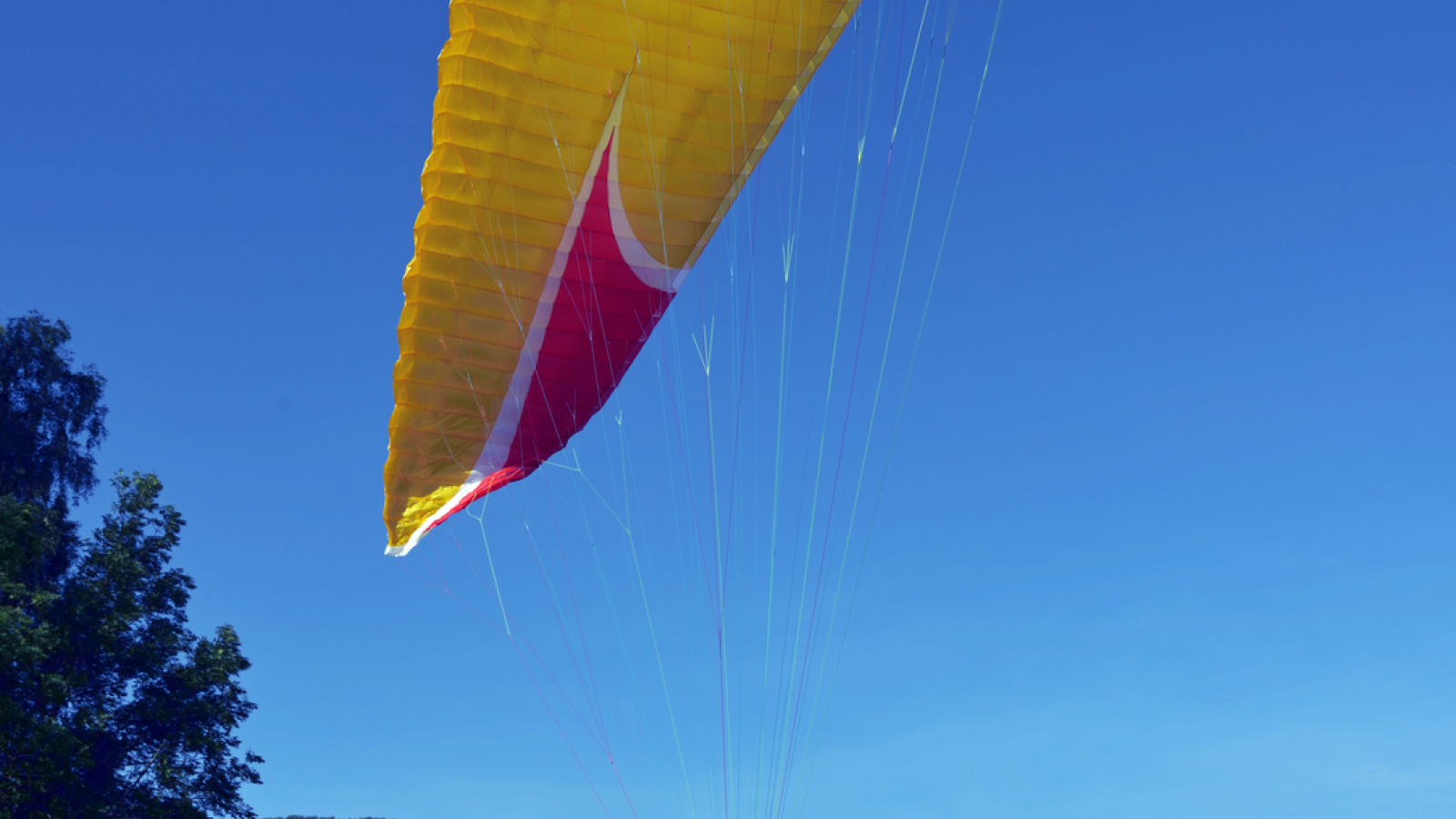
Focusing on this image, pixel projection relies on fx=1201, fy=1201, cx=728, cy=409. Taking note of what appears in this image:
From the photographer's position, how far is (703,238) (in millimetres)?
11172

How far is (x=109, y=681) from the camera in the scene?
1698 cm

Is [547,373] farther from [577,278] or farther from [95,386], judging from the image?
[95,386]

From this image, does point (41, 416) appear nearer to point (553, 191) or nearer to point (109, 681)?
point (109, 681)

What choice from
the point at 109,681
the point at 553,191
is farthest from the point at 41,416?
the point at 553,191

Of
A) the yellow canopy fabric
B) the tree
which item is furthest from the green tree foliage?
the yellow canopy fabric

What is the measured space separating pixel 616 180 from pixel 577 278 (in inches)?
37.1

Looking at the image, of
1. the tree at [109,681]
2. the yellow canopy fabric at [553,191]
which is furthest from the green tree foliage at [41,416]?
the yellow canopy fabric at [553,191]

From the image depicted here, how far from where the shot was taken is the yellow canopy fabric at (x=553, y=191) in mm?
10008

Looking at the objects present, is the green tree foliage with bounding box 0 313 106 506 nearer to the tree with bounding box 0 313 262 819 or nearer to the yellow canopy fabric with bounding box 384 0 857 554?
the tree with bounding box 0 313 262 819

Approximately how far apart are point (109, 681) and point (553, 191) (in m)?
11.3

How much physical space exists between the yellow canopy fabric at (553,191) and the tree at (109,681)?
8018mm

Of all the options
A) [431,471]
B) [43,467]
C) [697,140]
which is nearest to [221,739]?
[43,467]

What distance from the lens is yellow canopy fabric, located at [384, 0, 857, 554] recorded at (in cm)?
1001

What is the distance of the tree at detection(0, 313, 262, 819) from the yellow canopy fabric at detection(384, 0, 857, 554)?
8018 millimetres
